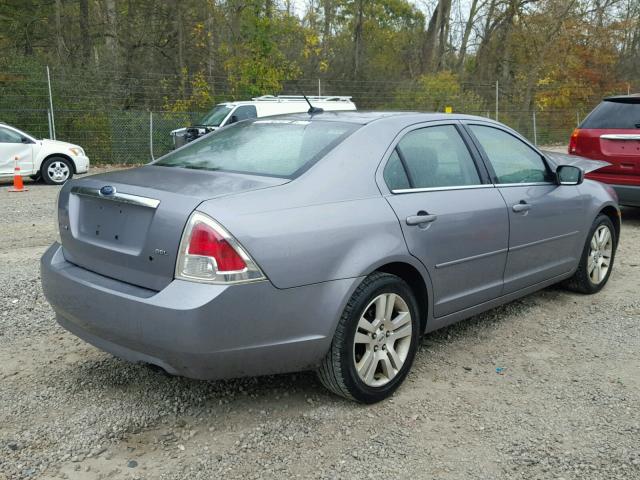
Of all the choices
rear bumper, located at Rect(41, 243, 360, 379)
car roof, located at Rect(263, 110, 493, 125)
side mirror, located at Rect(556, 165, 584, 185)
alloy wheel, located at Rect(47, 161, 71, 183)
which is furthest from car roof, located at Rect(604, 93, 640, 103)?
alloy wheel, located at Rect(47, 161, 71, 183)

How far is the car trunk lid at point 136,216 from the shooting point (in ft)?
9.57

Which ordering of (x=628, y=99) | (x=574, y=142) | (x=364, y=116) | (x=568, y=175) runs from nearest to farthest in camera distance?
(x=364, y=116) → (x=568, y=175) → (x=628, y=99) → (x=574, y=142)

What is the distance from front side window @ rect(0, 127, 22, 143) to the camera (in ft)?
43.6

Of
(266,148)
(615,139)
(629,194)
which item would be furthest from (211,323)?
(615,139)

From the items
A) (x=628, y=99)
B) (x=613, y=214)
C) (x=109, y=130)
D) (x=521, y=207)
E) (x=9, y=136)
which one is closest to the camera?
(x=521, y=207)

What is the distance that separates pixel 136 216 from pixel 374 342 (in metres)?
1.37

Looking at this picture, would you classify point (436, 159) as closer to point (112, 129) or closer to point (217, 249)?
point (217, 249)

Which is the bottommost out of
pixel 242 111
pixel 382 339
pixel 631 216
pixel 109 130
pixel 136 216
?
pixel 631 216

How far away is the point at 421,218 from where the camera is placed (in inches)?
142

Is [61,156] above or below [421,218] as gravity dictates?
below

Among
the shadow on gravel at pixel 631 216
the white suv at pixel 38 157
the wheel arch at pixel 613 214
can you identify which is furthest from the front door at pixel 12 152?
the wheel arch at pixel 613 214

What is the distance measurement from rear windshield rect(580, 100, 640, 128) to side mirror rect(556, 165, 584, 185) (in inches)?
157

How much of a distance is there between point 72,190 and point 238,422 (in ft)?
4.98

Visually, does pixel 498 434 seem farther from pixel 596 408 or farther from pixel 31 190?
pixel 31 190
